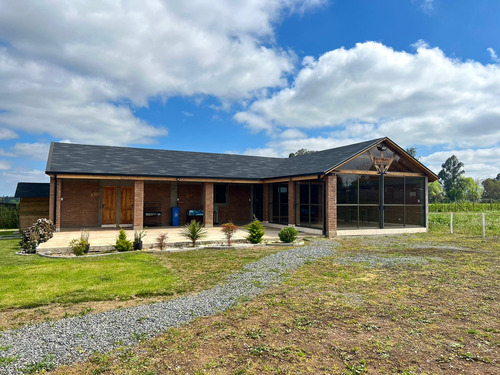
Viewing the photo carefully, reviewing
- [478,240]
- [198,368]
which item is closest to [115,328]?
[198,368]

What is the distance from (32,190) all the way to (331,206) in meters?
15.0

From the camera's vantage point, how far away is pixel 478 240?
45.9 ft

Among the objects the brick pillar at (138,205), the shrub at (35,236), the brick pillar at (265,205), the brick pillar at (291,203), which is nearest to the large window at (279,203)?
the brick pillar at (265,205)

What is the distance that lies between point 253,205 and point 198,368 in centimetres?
1760

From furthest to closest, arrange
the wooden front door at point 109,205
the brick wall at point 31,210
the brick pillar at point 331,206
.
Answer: the wooden front door at point 109,205
the brick wall at point 31,210
the brick pillar at point 331,206

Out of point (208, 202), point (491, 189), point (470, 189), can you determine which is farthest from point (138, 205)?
point (491, 189)

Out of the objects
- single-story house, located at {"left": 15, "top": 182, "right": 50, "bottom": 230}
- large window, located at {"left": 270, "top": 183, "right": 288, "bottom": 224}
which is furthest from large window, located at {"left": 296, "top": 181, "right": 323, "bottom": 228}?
single-story house, located at {"left": 15, "top": 182, "right": 50, "bottom": 230}

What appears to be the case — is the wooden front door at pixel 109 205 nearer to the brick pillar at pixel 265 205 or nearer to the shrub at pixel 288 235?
the brick pillar at pixel 265 205

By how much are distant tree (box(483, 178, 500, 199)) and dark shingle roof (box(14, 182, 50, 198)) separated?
321 ft

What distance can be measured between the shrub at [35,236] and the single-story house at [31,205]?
3.22 metres

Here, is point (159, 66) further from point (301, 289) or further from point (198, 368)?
point (198, 368)

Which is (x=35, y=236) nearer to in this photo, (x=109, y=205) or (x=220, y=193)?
(x=109, y=205)

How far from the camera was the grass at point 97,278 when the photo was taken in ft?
17.4

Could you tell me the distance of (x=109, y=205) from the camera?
57.0 feet
